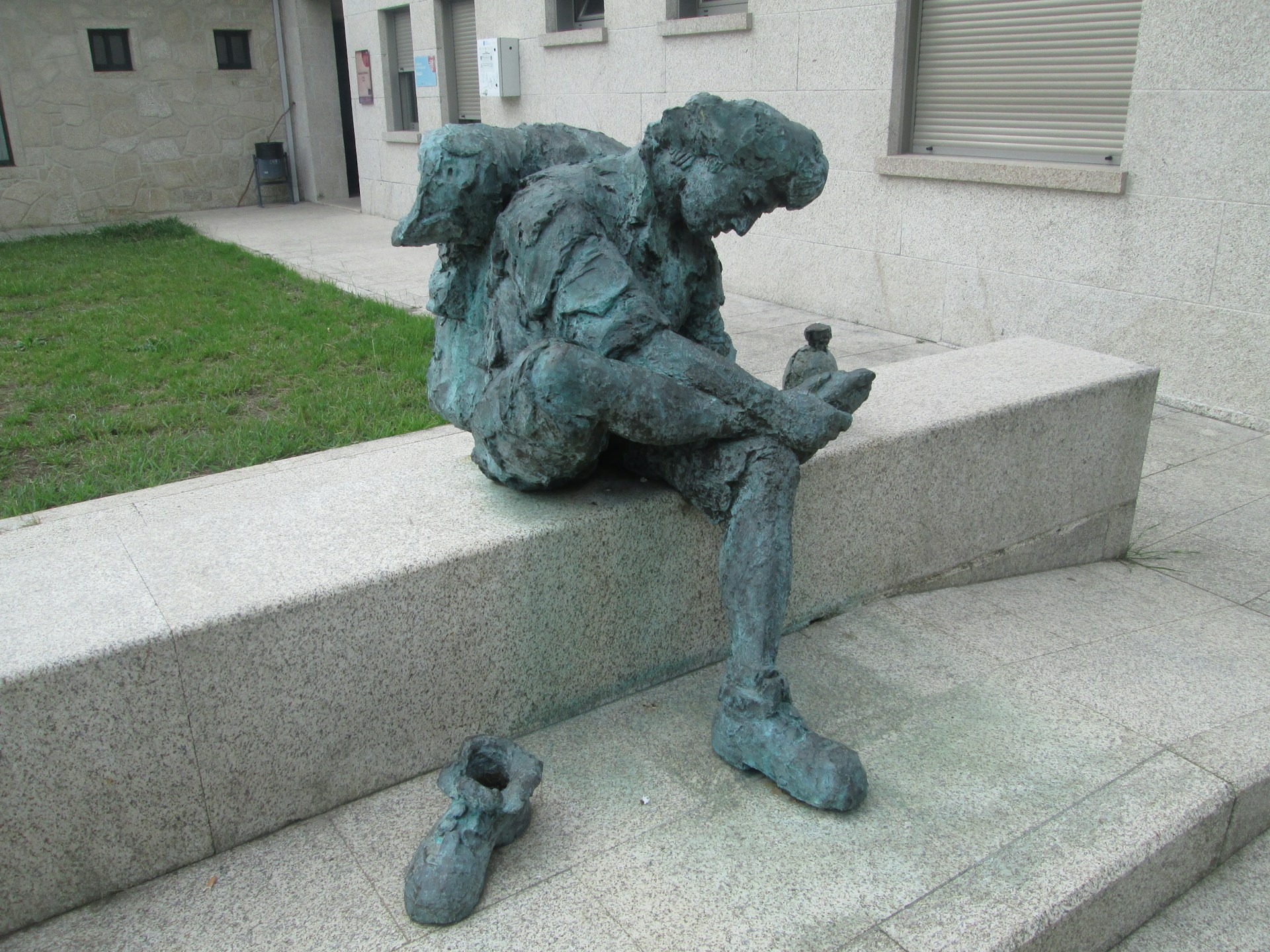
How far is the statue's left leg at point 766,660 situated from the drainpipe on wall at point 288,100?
14.8 meters

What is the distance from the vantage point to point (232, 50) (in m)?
15.1

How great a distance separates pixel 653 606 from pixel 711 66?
6276 millimetres

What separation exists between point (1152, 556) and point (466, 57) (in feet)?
33.3

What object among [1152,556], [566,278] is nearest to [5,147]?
[566,278]

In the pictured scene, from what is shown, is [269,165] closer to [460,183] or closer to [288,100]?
[288,100]

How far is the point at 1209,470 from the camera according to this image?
4758 millimetres

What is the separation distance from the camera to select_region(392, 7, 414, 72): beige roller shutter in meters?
13.1

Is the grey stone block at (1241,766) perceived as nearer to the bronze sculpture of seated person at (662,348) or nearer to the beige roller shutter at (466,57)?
the bronze sculpture of seated person at (662,348)

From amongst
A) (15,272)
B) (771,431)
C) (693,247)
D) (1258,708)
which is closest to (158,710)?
(771,431)

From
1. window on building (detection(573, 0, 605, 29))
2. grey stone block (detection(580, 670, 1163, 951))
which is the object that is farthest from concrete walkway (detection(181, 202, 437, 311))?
grey stone block (detection(580, 670, 1163, 951))

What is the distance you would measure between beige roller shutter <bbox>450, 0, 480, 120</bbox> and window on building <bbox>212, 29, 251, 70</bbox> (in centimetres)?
458

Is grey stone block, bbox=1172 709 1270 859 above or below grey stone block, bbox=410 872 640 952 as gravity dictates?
below

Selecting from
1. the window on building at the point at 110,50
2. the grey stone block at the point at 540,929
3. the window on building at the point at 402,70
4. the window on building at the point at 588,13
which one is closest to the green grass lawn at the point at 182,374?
the grey stone block at the point at 540,929

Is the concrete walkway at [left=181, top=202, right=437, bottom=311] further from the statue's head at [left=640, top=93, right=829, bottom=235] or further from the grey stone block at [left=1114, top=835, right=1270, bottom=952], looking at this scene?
the grey stone block at [left=1114, top=835, right=1270, bottom=952]
